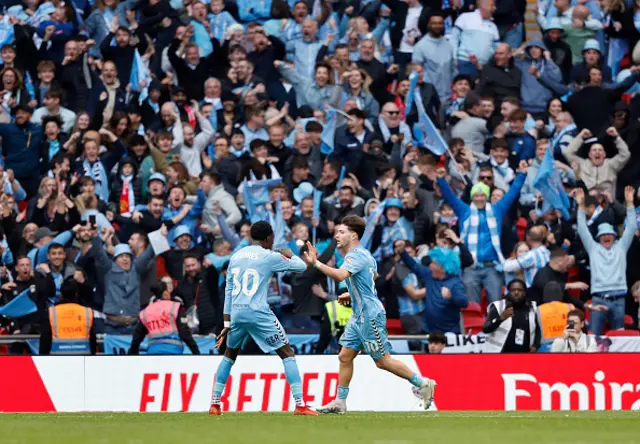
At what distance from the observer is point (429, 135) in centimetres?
2319

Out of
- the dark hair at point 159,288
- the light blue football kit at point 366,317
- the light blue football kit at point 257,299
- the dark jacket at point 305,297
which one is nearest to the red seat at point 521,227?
the dark jacket at point 305,297

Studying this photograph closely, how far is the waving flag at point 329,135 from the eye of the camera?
76.3ft

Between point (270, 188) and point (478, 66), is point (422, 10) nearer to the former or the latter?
point (478, 66)

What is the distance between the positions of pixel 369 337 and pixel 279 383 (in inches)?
181

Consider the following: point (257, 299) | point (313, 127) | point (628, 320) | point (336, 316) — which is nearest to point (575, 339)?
point (628, 320)

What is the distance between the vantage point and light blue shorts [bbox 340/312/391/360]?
14.8m

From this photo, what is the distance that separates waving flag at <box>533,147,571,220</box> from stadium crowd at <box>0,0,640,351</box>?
5 centimetres

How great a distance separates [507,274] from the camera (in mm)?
21156

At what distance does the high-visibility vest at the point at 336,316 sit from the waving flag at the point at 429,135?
4.34 meters

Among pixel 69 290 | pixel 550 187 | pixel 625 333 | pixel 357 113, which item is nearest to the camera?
pixel 69 290

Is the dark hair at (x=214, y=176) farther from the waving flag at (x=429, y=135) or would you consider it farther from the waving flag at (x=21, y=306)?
the waving flag at (x=429, y=135)

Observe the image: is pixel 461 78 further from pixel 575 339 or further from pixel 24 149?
pixel 24 149

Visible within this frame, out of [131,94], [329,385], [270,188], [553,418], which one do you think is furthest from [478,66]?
[553,418]

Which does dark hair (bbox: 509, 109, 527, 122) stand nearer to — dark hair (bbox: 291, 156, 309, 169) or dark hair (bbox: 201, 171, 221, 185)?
dark hair (bbox: 291, 156, 309, 169)
